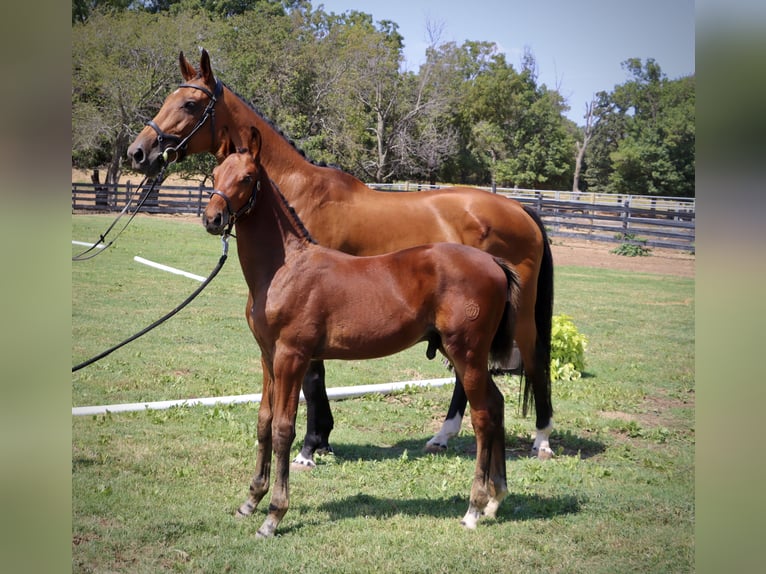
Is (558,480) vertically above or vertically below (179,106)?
below

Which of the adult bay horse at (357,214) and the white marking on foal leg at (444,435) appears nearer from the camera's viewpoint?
the adult bay horse at (357,214)

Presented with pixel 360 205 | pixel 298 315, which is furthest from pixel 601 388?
pixel 298 315

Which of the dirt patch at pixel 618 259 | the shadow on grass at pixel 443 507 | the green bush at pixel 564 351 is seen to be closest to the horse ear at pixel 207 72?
the shadow on grass at pixel 443 507

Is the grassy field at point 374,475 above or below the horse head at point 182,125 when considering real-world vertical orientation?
below

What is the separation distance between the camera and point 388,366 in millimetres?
8148

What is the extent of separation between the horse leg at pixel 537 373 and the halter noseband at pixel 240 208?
2446 millimetres

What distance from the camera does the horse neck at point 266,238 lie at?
12.3ft

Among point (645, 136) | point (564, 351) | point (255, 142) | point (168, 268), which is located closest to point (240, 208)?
point (255, 142)

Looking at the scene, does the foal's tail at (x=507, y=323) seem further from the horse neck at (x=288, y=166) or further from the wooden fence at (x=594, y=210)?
the wooden fence at (x=594, y=210)

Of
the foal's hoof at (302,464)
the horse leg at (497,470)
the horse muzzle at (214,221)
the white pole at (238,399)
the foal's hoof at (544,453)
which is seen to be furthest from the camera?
the white pole at (238,399)

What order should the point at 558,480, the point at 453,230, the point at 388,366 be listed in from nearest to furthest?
the point at 558,480
the point at 453,230
the point at 388,366

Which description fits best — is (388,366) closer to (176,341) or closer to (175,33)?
Result: (176,341)

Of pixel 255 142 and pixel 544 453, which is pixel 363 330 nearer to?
pixel 255 142
